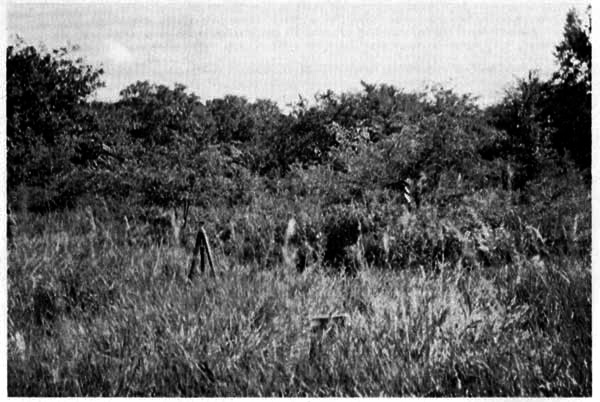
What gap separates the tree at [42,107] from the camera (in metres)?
3.63

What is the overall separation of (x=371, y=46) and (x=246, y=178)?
5.06 feet

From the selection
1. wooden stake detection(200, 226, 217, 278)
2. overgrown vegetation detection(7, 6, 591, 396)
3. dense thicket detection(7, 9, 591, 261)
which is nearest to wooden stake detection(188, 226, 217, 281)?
wooden stake detection(200, 226, 217, 278)

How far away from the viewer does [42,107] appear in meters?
3.84

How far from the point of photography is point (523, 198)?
182 inches

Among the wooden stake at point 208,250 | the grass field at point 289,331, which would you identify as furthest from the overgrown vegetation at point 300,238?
the wooden stake at point 208,250

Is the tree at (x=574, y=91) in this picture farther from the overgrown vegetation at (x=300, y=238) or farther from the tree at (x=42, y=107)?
the tree at (x=42, y=107)

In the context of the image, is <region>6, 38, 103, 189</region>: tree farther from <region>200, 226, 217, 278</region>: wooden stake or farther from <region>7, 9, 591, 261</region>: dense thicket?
<region>200, 226, 217, 278</region>: wooden stake

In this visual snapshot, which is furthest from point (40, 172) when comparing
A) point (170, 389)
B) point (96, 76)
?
point (170, 389)

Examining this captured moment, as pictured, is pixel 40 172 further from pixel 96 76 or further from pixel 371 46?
pixel 371 46

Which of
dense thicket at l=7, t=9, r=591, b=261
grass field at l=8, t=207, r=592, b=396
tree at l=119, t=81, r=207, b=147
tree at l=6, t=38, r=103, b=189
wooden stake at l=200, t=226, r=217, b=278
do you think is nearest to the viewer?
grass field at l=8, t=207, r=592, b=396

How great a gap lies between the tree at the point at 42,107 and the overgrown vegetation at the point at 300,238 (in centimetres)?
1

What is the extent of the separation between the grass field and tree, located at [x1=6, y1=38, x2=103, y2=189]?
532 mm

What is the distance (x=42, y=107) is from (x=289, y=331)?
94.4 inches

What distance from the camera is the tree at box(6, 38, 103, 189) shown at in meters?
3.63
